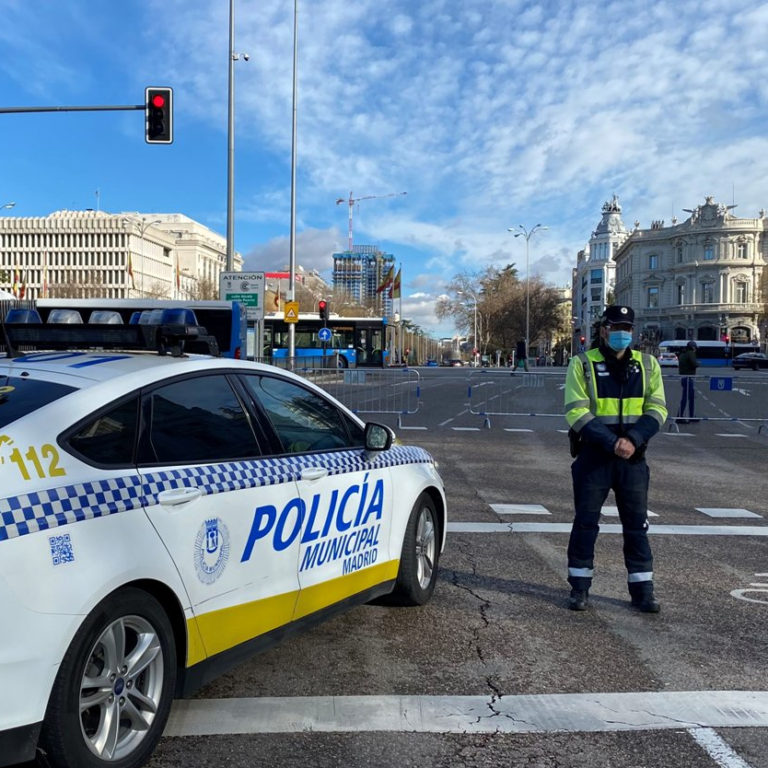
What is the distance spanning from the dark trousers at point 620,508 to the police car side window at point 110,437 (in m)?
2.93

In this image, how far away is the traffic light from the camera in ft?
51.8

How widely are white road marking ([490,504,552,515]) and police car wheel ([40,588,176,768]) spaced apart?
225 inches

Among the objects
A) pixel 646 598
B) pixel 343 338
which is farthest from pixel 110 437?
pixel 343 338

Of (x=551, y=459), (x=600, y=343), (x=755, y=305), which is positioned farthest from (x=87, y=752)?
(x=755, y=305)

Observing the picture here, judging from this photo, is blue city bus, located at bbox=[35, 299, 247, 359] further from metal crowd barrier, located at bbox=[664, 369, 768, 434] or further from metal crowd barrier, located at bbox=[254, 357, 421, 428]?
metal crowd barrier, located at bbox=[664, 369, 768, 434]

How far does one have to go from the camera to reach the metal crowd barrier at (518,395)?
18.8 meters

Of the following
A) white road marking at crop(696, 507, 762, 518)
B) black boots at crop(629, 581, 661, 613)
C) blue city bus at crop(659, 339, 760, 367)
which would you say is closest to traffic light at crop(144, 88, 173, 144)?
white road marking at crop(696, 507, 762, 518)

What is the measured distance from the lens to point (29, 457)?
8.92 ft

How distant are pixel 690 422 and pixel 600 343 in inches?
580

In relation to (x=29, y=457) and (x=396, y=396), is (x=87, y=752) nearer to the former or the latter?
(x=29, y=457)

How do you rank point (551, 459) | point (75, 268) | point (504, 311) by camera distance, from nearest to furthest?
point (551, 459)
point (504, 311)
point (75, 268)

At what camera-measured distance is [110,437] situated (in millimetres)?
3078

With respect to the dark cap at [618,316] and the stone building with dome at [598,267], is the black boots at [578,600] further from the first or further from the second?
the stone building with dome at [598,267]

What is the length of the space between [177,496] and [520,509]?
19.7 ft
